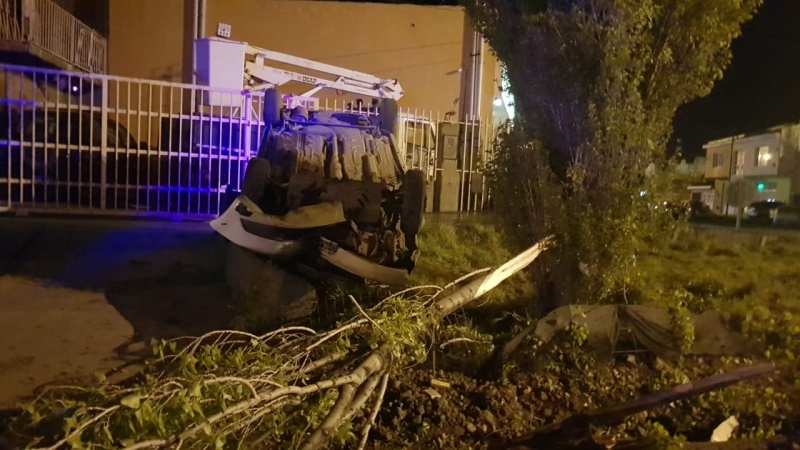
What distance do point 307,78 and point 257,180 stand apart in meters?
7.93

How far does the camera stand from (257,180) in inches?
285

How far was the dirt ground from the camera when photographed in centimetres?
552

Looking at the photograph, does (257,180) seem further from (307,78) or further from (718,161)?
(718,161)

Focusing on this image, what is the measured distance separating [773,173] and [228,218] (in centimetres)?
3108

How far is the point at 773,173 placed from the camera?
31219 mm

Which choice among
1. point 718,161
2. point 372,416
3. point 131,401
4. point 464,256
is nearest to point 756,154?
point 718,161

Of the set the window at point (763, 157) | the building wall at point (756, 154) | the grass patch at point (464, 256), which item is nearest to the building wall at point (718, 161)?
the building wall at point (756, 154)

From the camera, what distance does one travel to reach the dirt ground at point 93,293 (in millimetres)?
5520

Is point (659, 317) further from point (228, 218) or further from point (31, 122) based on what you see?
point (31, 122)

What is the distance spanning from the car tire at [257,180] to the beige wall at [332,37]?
31.3 feet

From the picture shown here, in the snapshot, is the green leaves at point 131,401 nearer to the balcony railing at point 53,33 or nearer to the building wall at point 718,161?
the balcony railing at point 53,33

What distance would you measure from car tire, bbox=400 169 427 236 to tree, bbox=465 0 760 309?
3.27 ft

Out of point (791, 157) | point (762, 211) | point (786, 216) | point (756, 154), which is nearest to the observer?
point (762, 211)

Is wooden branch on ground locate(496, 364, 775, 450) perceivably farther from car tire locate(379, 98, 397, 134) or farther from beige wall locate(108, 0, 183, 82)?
beige wall locate(108, 0, 183, 82)
